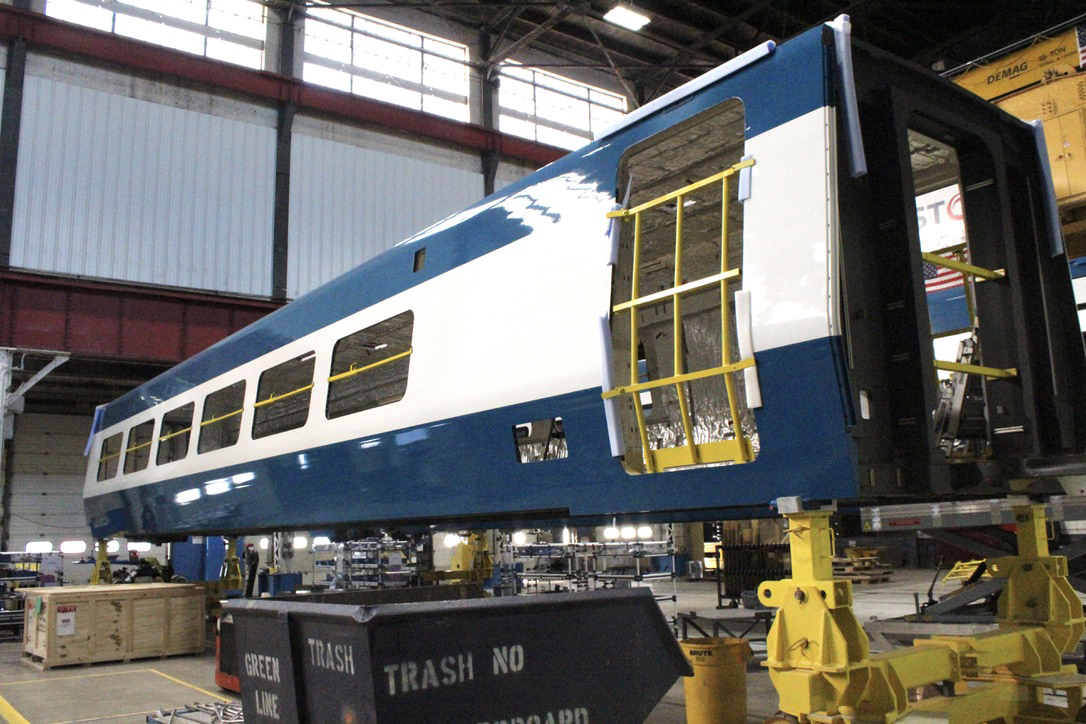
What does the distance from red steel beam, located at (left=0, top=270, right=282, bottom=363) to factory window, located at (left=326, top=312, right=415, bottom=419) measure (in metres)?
11.8

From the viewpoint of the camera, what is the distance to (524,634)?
290cm

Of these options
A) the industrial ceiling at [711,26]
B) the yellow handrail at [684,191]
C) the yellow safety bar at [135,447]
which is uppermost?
the industrial ceiling at [711,26]

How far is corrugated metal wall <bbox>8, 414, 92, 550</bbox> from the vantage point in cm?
2297

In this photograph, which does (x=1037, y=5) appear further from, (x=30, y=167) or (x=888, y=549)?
(x=30, y=167)

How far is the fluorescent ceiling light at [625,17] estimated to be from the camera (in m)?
21.5

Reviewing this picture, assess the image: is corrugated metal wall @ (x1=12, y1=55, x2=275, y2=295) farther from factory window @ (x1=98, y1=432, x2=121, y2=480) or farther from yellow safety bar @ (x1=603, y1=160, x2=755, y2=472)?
yellow safety bar @ (x1=603, y1=160, x2=755, y2=472)

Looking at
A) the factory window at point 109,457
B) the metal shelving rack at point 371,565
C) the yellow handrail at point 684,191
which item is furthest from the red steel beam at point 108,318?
the yellow handrail at point 684,191

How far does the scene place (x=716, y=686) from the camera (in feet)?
19.8

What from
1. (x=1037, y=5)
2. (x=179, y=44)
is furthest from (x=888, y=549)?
(x=179, y=44)

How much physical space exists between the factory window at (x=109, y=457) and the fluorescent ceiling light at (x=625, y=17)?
15.1m

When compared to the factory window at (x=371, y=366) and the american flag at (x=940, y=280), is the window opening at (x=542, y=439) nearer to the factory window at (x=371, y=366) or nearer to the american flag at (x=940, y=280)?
the factory window at (x=371, y=366)

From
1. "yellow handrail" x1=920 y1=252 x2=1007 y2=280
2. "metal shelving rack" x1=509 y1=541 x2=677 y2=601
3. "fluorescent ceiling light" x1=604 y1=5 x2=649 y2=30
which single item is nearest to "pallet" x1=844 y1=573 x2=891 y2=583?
"metal shelving rack" x1=509 y1=541 x2=677 y2=601

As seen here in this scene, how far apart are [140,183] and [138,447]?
29.0 feet

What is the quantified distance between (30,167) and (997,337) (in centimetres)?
1936
